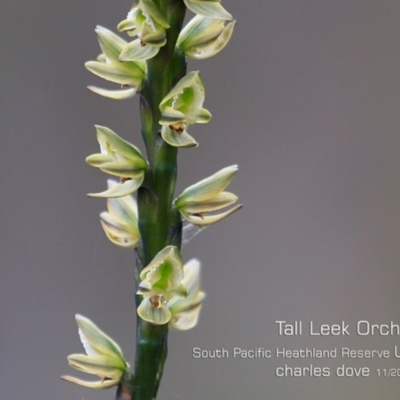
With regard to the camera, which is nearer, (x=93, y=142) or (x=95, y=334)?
(x=95, y=334)

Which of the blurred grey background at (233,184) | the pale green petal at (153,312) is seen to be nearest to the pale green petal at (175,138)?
the pale green petal at (153,312)

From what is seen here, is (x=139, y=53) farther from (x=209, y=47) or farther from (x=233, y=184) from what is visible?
(x=233, y=184)

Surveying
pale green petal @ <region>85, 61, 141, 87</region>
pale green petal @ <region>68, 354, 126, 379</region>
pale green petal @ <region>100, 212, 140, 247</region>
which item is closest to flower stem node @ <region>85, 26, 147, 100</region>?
pale green petal @ <region>85, 61, 141, 87</region>

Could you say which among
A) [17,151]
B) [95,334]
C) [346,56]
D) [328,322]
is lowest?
[95,334]

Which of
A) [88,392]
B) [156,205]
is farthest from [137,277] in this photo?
[88,392]

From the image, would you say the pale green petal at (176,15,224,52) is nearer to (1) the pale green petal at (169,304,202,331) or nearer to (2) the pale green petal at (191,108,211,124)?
(2) the pale green petal at (191,108,211,124)

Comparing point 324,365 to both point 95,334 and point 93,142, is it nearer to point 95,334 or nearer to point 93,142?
point 93,142
